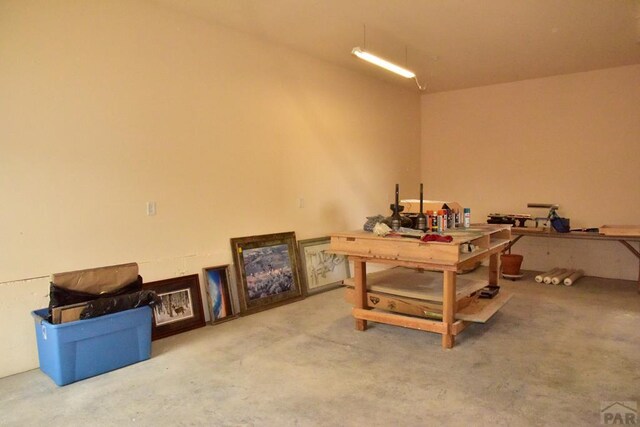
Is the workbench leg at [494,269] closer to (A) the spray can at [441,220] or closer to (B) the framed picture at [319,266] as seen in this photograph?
(A) the spray can at [441,220]

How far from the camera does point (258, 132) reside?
15.8 feet

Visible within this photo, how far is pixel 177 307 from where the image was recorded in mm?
3959

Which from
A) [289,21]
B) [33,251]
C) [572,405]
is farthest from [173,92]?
[572,405]

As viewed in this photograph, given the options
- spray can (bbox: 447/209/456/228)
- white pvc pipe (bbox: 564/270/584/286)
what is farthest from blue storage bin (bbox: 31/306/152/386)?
white pvc pipe (bbox: 564/270/584/286)

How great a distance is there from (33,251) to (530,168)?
678 cm

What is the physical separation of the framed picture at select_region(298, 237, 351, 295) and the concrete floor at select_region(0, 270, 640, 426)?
113 cm

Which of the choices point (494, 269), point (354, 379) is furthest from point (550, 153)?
point (354, 379)

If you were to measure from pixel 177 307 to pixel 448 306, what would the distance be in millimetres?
2505

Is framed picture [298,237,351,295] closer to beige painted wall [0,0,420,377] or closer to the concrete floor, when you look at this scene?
beige painted wall [0,0,420,377]

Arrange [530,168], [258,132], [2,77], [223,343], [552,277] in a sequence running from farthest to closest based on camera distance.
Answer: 1. [530,168]
2. [552,277]
3. [258,132]
4. [223,343]
5. [2,77]

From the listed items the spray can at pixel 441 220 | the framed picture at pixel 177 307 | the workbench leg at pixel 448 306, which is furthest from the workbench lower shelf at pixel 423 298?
the framed picture at pixel 177 307

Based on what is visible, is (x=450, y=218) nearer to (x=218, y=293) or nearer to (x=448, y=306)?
(x=448, y=306)

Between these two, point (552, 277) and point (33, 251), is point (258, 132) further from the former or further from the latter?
point (552, 277)

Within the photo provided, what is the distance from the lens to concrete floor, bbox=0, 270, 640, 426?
2479 millimetres
